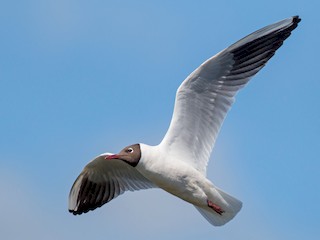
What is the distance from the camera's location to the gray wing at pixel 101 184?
1160cm

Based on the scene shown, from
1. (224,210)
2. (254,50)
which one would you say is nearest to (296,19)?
(254,50)

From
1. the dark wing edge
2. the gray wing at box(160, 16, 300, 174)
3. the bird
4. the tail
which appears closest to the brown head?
the bird

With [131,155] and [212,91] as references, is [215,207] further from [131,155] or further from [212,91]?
[212,91]

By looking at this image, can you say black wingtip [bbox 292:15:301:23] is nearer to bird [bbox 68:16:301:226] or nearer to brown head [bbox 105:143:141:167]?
bird [bbox 68:16:301:226]

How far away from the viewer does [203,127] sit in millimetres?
10727

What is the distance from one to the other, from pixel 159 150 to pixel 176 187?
45 centimetres

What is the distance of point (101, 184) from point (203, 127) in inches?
68.9

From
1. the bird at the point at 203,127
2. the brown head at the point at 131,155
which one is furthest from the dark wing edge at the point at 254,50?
the brown head at the point at 131,155

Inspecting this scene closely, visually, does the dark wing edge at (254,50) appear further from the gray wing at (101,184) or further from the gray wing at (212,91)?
the gray wing at (101,184)

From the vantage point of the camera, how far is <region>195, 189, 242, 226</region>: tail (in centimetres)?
1045

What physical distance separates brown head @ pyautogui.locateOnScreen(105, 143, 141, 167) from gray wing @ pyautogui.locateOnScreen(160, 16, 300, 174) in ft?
1.01

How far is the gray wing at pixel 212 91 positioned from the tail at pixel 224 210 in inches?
16.3

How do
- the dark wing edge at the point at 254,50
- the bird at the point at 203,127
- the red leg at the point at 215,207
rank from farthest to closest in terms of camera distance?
1. the dark wing edge at the point at 254,50
2. the red leg at the point at 215,207
3. the bird at the point at 203,127

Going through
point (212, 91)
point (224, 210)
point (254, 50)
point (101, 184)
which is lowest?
point (224, 210)
